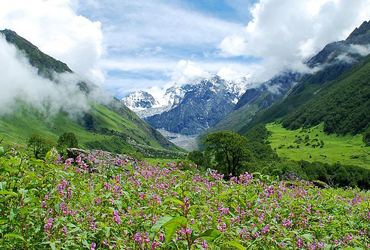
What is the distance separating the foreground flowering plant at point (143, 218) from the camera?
206 inches

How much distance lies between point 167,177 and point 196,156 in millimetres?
115704

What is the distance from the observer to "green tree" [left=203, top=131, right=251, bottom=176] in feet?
252

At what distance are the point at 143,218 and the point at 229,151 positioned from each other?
7358 cm

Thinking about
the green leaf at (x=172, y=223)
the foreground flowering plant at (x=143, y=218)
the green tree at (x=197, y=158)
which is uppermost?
the green leaf at (x=172, y=223)

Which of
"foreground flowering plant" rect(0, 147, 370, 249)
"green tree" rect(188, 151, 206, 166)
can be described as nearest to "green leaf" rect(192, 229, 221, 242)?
"foreground flowering plant" rect(0, 147, 370, 249)

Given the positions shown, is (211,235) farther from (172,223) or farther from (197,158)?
(197,158)

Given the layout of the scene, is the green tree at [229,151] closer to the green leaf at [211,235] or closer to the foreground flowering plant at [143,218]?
the foreground flowering plant at [143,218]

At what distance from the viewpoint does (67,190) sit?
24.2ft

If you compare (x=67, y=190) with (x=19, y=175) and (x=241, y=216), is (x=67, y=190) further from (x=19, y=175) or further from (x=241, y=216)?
(x=241, y=216)

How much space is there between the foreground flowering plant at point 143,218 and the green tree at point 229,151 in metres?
65.9

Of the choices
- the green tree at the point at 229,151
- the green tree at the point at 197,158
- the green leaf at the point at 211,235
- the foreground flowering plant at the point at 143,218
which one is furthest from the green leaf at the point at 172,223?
the green tree at the point at 197,158

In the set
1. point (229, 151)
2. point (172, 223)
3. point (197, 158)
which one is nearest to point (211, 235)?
point (172, 223)

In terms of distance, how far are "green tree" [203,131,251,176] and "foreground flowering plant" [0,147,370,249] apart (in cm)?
6590

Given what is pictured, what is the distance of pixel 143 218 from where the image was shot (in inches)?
274
